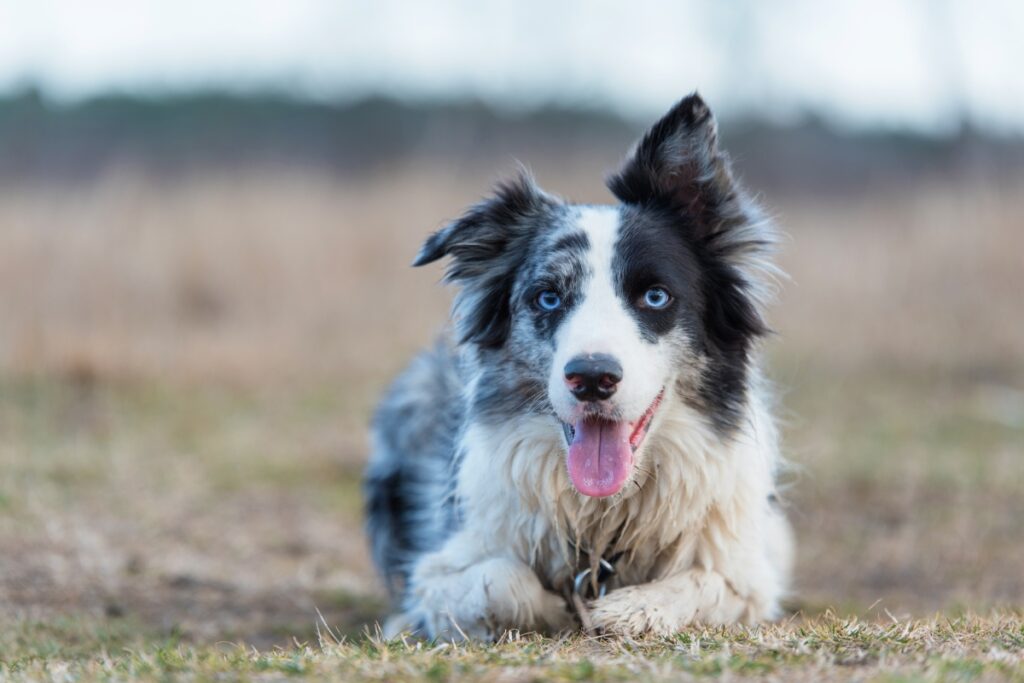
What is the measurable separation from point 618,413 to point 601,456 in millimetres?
213

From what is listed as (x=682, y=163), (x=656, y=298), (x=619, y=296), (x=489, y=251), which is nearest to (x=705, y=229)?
(x=682, y=163)

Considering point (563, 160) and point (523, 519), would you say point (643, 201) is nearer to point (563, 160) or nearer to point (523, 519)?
point (523, 519)

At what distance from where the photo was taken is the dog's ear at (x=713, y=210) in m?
4.54

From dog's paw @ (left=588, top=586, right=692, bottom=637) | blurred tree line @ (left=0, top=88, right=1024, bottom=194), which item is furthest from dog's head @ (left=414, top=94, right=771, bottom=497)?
blurred tree line @ (left=0, top=88, right=1024, bottom=194)

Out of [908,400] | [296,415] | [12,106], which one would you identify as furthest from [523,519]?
[12,106]

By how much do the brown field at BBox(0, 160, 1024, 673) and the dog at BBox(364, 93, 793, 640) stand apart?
77cm

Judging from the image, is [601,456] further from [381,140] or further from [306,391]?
→ [381,140]

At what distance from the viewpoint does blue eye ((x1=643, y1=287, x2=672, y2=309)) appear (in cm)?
418

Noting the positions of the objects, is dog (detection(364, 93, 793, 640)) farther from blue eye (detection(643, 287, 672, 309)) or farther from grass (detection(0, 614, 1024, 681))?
grass (detection(0, 614, 1024, 681))

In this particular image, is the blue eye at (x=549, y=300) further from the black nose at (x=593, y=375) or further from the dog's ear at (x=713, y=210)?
the dog's ear at (x=713, y=210)

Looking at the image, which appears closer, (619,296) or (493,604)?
(619,296)

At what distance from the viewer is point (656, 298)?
4.20 meters

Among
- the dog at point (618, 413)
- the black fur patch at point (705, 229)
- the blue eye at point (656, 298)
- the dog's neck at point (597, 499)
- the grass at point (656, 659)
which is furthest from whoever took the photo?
the black fur patch at point (705, 229)

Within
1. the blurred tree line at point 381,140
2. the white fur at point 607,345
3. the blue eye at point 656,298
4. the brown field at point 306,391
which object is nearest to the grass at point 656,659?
the white fur at point 607,345
